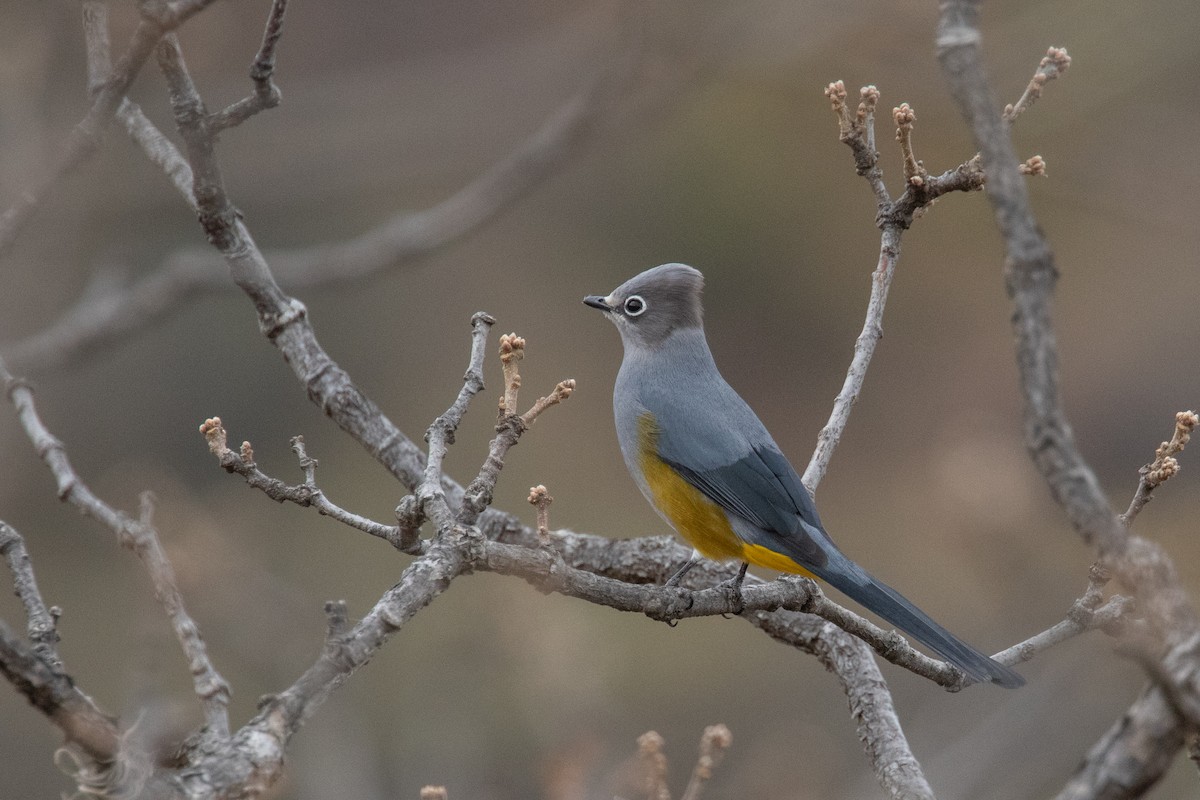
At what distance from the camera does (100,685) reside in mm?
8039

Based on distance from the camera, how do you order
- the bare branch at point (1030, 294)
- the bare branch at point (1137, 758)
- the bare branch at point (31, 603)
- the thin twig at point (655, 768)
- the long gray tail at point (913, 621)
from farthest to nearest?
the long gray tail at point (913, 621) < the thin twig at point (655, 768) < the bare branch at point (31, 603) < the bare branch at point (1030, 294) < the bare branch at point (1137, 758)

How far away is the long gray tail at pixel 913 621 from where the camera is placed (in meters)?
2.84

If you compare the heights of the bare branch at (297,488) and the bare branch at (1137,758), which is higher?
the bare branch at (297,488)

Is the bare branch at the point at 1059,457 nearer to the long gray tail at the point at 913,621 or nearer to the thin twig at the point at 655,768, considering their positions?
the thin twig at the point at 655,768

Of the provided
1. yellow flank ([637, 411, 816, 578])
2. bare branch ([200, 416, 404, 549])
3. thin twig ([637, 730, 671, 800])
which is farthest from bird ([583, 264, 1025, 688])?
bare branch ([200, 416, 404, 549])

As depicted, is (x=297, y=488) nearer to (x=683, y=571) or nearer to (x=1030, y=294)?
(x=1030, y=294)

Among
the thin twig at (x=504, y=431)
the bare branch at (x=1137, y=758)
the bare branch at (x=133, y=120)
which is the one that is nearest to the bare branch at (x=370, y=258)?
the bare branch at (x=133, y=120)

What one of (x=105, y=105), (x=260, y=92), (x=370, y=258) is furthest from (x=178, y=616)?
(x=370, y=258)

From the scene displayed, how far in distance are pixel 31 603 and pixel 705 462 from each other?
251cm

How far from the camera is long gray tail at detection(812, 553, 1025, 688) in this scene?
284cm

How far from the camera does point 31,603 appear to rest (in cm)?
198

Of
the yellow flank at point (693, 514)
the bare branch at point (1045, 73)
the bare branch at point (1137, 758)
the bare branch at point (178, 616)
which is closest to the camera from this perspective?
the bare branch at point (1137, 758)

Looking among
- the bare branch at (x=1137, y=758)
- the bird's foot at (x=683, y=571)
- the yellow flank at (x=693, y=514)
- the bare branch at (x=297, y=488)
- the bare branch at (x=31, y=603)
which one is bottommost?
the bare branch at (x=1137, y=758)

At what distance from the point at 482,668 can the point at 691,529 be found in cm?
115
